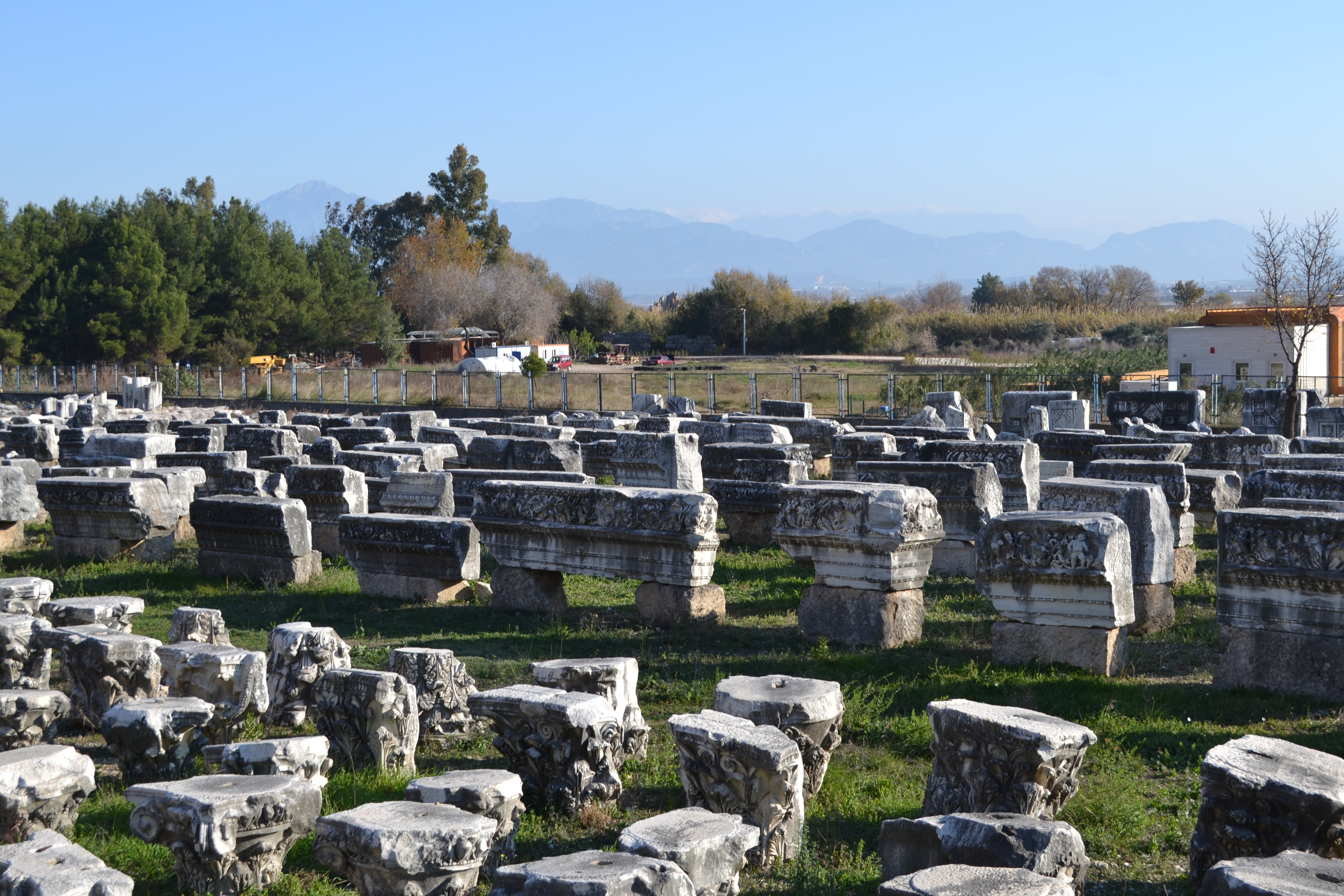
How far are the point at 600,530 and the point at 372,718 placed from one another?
3.02 metres

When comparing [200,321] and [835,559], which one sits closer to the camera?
[835,559]

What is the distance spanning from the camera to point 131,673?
21.4ft

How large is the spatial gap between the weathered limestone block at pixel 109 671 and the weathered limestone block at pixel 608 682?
7.17ft

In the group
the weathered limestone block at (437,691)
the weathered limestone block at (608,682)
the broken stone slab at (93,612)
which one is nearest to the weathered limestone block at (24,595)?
the broken stone slab at (93,612)

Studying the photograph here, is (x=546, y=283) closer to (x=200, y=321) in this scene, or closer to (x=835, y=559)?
(x=200, y=321)

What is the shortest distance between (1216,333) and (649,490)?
29.6m

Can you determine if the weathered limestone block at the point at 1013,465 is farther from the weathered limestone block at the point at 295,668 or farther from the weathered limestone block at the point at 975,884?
the weathered limestone block at the point at 975,884

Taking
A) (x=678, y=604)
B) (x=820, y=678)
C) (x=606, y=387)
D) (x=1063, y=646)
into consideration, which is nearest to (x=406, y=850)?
(x=820, y=678)

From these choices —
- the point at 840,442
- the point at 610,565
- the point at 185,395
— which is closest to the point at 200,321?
the point at 185,395

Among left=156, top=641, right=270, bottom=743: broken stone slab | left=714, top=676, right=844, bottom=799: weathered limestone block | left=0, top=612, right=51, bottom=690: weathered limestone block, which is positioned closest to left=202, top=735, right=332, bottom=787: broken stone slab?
left=156, top=641, right=270, bottom=743: broken stone slab

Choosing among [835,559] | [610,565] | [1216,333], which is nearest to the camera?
[835,559]

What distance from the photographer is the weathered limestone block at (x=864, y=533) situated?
787 centimetres

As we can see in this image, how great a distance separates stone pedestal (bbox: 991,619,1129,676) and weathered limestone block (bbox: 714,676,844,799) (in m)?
2.08

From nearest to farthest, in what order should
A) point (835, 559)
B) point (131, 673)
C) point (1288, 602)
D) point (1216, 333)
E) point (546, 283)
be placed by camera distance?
point (131, 673) < point (1288, 602) < point (835, 559) < point (1216, 333) < point (546, 283)
